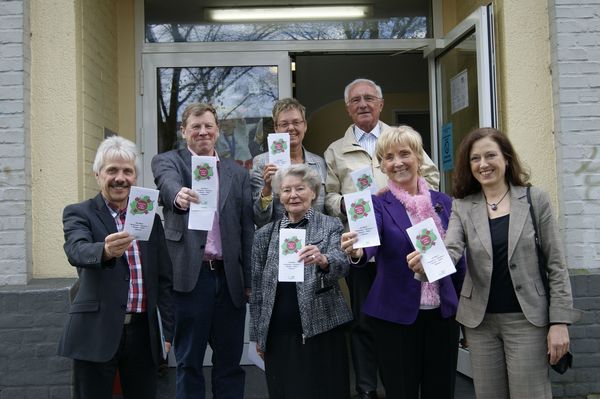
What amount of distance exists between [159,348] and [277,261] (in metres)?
0.74

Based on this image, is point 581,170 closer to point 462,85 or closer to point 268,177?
point 462,85

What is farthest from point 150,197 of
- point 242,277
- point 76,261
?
point 242,277

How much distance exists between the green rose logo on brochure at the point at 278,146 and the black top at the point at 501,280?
1353mm

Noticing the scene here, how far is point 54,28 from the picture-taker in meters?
4.73

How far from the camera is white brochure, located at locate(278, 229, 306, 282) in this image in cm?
323

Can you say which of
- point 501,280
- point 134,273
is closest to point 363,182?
point 501,280

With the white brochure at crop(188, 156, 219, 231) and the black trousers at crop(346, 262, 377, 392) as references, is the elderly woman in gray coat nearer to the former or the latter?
the white brochure at crop(188, 156, 219, 231)

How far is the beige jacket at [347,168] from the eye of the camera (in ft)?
14.1

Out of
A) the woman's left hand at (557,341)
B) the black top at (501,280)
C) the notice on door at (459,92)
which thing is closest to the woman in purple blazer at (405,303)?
the black top at (501,280)

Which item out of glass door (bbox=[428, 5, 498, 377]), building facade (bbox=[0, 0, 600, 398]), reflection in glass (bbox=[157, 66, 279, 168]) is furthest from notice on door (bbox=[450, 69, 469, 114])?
reflection in glass (bbox=[157, 66, 279, 168])

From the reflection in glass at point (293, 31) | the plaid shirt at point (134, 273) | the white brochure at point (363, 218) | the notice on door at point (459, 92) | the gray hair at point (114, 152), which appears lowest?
the plaid shirt at point (134, 273)

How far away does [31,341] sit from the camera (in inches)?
174

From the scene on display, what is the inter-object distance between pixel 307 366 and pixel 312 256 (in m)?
0.59

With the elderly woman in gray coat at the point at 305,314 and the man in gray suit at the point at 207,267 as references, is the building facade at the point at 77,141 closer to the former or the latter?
the man in gray suit at the point at 207,267
